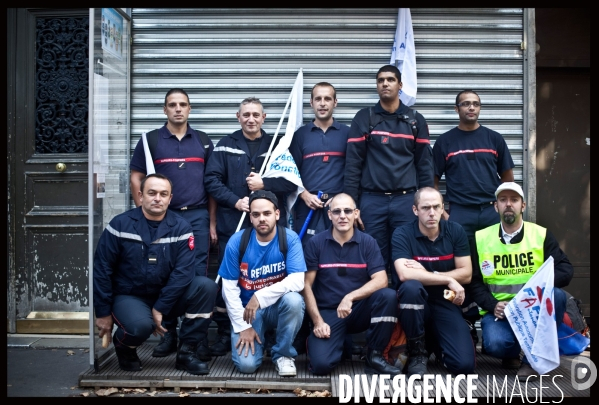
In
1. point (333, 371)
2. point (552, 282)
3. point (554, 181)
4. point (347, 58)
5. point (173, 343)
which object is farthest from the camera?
point (554, 181)

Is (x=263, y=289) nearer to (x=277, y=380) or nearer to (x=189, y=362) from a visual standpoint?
(x=277, y=380)

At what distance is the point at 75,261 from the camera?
6312 mm

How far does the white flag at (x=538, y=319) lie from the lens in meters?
4.59

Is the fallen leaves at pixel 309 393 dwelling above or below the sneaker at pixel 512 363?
below

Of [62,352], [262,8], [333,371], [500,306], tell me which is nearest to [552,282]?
[500,306]

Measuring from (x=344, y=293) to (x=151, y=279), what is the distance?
158cm

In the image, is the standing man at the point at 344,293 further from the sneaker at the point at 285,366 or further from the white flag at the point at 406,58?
the white flag at the point at 406,58

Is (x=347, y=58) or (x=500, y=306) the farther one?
(x=347, y=58)

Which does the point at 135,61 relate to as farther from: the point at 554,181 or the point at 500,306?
the point at 554,181

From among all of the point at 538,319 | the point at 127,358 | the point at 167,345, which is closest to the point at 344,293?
the point at 538,319

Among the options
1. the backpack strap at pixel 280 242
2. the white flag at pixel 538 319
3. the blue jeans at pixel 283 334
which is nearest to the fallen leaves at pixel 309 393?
the blue jeans at pixel 283 334

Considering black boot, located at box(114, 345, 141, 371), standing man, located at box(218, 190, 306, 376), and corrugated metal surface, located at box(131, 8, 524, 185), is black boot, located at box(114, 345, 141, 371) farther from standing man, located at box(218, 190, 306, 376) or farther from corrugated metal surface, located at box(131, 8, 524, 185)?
corrugated metal surface, located at box(131, 8, 524, 185)

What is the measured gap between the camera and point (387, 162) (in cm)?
558

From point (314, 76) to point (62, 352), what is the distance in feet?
11.9
